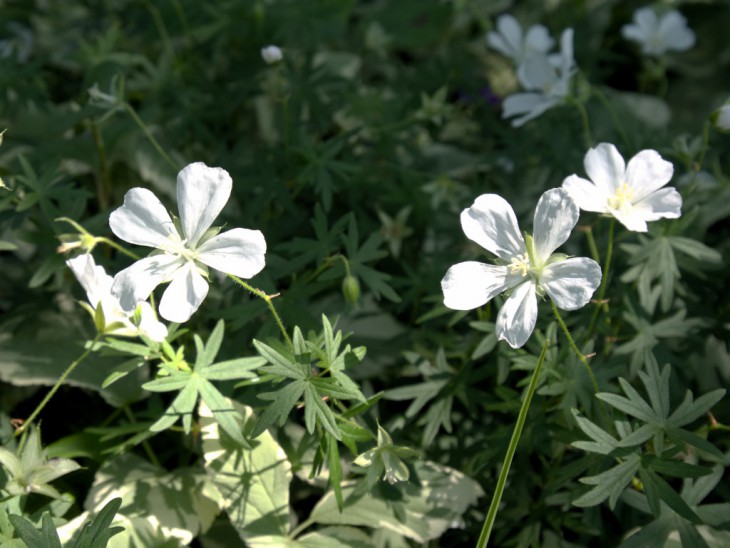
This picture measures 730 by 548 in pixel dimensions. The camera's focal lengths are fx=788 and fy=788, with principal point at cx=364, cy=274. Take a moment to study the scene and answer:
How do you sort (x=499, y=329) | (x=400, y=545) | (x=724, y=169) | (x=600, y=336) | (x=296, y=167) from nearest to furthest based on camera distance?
(x=499, y=329) → (x=400, y=545) → (x=600, y=336) → (x=296, y=167) → (x=724, y=169)

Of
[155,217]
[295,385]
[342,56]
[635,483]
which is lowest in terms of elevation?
[635,483]

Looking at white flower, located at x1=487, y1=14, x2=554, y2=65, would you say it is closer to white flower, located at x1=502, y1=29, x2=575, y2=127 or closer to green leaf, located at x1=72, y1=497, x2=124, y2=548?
white flower, located at x1=502, y1=29, x2=575, y2=127

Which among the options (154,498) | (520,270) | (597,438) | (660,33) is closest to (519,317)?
(520,270)

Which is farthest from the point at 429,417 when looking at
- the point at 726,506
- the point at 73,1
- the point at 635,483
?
the point at 73,1

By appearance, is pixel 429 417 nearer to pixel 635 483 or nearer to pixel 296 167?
pixel 635 483

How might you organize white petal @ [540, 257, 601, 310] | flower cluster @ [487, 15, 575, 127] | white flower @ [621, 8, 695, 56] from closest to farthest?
white petal @ [540, 257, 601, 310], flower cluster @ [487, 15, 575, 127], white flower @ [621, 8, 695, 56]

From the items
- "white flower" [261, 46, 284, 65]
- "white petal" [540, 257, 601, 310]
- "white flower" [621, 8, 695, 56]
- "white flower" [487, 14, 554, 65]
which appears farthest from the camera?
"white flower" [621, 8, 695, 56]

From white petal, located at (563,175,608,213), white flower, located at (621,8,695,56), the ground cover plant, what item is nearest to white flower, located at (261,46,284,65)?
the ground cover plant

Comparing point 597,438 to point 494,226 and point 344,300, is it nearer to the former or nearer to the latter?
point 494,226
